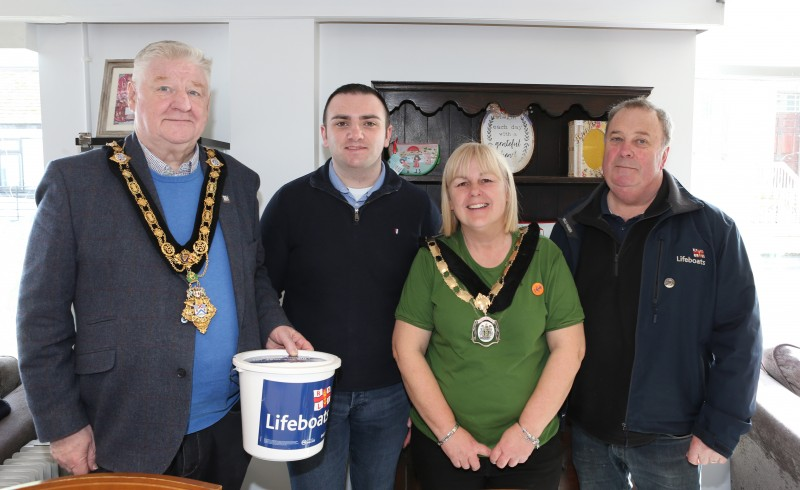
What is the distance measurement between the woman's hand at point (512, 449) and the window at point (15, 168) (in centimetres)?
276

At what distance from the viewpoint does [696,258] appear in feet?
5.61

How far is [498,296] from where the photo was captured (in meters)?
1.67

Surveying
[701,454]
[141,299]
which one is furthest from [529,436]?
[141,299]

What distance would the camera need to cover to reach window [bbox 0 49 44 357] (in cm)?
316

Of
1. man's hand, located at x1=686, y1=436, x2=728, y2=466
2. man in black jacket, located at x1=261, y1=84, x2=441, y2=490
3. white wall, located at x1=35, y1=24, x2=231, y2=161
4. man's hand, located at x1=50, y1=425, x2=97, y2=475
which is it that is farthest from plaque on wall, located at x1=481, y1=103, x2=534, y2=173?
man's hand, located at x1=50, y1=425, x2=97, y2=475

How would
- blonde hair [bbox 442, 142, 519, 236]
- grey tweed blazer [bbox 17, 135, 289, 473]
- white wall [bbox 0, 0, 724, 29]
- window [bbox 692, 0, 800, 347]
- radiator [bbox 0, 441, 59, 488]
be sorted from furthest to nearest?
window [bbox 692, 0, 800, 347] < white wall [bbox 0, 0, 724, 29] < radiator [bbox 0, 441, 59, 488] < blonde hair [bbox 442, 142, 519, 236] < grey tweed blazer [bbox 17, 135, 289, 473]

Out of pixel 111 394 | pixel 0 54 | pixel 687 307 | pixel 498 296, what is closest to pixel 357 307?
pixel 498 296

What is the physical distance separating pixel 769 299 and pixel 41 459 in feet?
12.2

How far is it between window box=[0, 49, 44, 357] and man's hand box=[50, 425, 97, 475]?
2112 millimetres

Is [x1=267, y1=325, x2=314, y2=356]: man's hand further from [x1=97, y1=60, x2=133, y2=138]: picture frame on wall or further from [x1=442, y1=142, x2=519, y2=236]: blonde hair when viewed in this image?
[x1=97, y1=60, x2=133, y2=138]: picture frame on wall

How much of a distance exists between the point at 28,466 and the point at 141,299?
137 centimetres

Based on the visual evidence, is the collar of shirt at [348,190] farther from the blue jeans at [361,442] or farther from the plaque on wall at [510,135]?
the plaque on wall at [510,135]

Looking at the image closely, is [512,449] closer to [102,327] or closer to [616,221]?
[616,221]

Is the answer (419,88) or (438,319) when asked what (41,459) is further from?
(419,88)
